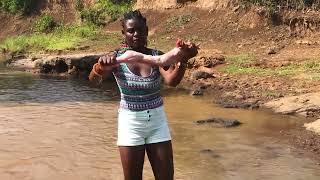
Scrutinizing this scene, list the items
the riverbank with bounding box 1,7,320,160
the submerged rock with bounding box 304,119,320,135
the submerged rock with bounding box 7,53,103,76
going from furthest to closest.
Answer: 1. the submerged rock with bounding box 7,53,103,76
2. the riverbank with bounding box 1,7,320,160
3. the submerged rock with bounding box 304,119,320,135

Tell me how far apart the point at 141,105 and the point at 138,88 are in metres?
0.12

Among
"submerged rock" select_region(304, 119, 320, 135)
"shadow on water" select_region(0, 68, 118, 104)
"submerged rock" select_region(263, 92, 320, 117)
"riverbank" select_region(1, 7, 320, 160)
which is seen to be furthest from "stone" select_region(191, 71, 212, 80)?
"submerged rock" select_region(304, 119, 320, 135)

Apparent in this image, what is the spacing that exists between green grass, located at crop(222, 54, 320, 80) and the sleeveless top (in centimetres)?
875

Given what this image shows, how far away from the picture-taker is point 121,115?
3.62 meters

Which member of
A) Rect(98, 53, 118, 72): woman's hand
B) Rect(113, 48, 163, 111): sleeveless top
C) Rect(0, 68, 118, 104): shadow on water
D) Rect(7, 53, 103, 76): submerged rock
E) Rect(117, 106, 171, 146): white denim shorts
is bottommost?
Rect(0, 68, 118, 104): shadow on water

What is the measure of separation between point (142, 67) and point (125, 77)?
13cm

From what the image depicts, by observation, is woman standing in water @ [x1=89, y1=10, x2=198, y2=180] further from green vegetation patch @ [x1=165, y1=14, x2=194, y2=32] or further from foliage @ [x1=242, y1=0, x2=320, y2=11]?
green vegetation patch @ [x1=165, y1=14, x2=194, y2=32]

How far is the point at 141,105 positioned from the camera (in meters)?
3.53

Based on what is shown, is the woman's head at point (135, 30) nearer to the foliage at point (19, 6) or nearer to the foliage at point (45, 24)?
the foliage at point (45, 24)

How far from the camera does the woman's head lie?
3.52 metres

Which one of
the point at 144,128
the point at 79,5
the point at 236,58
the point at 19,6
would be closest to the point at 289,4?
the point at 236,58

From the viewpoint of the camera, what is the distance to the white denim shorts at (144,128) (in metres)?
3.53

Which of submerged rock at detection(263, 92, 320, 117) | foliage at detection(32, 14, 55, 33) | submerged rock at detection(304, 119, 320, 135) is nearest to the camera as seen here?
submerged rock at detection(304, 119, 320, 135)

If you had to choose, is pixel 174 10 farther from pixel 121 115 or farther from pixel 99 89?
pixel 121 115
